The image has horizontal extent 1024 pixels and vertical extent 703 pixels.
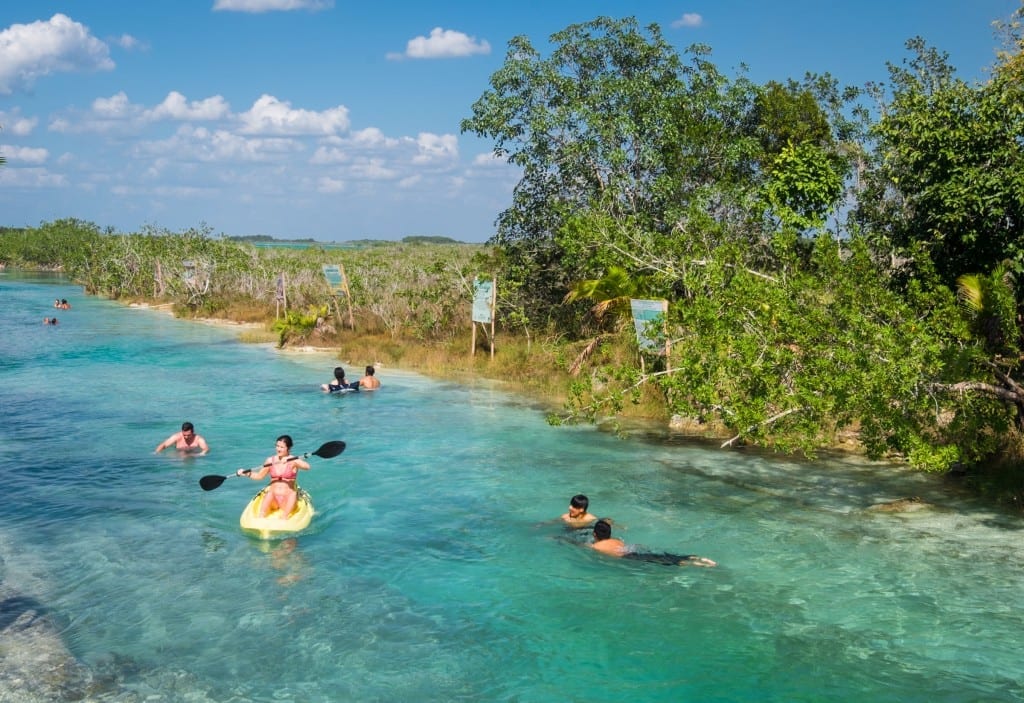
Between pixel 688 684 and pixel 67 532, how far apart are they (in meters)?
9.23

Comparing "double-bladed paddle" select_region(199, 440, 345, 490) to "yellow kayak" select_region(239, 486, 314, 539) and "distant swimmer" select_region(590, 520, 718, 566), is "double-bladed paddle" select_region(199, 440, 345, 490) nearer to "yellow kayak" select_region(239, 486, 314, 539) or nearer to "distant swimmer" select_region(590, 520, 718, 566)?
"yellow kayak" select_region(239, 486, 314, 539)

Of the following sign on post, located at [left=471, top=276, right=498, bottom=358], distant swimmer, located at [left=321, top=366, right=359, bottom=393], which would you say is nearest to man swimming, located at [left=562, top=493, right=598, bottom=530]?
distant swimmer, located at [left=321, top=366, right=359, bottom=393]

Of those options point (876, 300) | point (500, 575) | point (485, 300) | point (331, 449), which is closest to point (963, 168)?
point (876, 300)

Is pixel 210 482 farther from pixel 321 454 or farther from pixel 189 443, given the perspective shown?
pixel 189 443

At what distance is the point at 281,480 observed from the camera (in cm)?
1295

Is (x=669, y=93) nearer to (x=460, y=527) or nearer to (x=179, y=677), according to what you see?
(x=460, y=527)

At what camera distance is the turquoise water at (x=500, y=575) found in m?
8.75

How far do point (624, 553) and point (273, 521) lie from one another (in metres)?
4.99

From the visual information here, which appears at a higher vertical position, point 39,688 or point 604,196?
point 604,196

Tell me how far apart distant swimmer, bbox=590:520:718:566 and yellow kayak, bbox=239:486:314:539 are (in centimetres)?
422

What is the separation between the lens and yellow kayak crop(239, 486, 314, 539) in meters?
12.6

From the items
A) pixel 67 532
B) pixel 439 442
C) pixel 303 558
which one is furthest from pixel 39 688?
pixel 439 442

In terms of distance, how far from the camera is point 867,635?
9.52 metres

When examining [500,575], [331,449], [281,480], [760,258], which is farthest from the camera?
[760,258]
